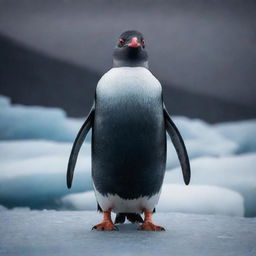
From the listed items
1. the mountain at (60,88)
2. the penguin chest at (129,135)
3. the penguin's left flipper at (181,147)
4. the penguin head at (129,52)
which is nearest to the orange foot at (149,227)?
the penguin chest at (129,135)

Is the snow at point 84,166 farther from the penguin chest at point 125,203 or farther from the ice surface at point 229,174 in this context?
the penguin chest at point 125,203

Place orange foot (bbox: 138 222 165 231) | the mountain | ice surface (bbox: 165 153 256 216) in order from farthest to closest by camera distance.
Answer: the mountain
ice surface (bbox: 165 153 256 216)
orange foot (bbox: 138 222 165 231)

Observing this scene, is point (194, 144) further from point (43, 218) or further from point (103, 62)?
point (43, 218)

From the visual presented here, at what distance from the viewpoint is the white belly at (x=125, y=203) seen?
2318 mm

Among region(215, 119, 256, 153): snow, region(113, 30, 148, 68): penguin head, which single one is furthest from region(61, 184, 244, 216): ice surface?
region(113, 30, 148, 68): penguin head

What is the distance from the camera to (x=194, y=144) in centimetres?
410

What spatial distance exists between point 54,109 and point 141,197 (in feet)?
6.63

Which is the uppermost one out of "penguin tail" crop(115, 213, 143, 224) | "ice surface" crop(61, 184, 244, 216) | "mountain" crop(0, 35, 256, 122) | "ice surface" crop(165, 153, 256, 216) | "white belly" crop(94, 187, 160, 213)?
"mountain" crop(0, 35, 256, 122)

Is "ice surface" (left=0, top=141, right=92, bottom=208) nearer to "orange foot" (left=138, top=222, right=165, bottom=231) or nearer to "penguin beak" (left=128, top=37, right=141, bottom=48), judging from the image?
"orange foot" (left=138, top=222, right=165, bottom=231)

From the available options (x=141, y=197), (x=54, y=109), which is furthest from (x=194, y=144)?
(x=141, y=197)

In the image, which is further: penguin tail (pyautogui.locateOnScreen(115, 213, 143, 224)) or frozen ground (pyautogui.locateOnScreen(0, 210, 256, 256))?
penguin tail (pyautogui.locateOnScreen(115, 213, 143, 224))

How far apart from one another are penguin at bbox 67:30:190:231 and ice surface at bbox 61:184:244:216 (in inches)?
51.6

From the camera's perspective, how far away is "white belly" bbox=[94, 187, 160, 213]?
2.32m

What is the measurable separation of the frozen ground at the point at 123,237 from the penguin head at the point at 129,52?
0.75 meters
